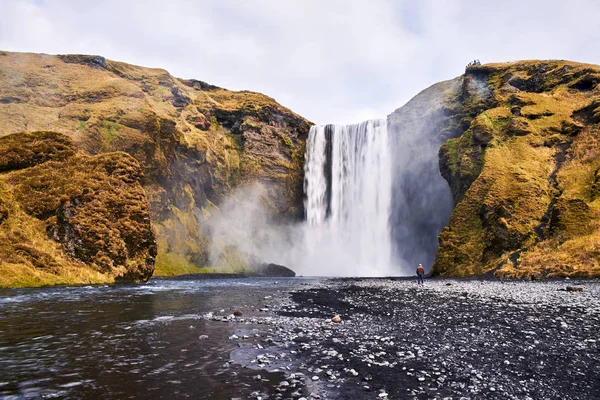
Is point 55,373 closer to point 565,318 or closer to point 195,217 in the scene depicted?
point 565,318

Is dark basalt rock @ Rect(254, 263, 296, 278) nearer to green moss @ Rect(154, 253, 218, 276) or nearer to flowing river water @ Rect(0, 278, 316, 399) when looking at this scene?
green moss @ Rect(154, 253, 218, 276)

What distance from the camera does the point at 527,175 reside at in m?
49.1

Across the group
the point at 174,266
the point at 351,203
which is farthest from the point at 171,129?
the point at 351,203

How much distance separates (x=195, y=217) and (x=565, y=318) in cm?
6898

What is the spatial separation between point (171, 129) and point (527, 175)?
62.5 m

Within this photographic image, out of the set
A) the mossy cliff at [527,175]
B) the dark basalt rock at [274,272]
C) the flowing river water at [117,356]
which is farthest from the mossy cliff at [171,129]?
the flowing river water at [117,356]

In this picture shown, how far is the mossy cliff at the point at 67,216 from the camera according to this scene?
97.9 ft

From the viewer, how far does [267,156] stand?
90.3 metres

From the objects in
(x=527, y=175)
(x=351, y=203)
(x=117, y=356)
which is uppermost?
(x=527, y=175)

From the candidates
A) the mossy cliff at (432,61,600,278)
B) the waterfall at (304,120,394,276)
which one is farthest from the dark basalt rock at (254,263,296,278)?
the mossy cliff at (432,61,600,278)

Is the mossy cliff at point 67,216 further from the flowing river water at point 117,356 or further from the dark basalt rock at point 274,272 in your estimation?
the dark basalt rock at point 274,272

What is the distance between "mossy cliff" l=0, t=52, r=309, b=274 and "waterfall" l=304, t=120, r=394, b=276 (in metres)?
7.63

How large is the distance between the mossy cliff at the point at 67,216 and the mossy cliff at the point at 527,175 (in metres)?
41.3

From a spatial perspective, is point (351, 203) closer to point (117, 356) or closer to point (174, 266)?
point (174, 266)
